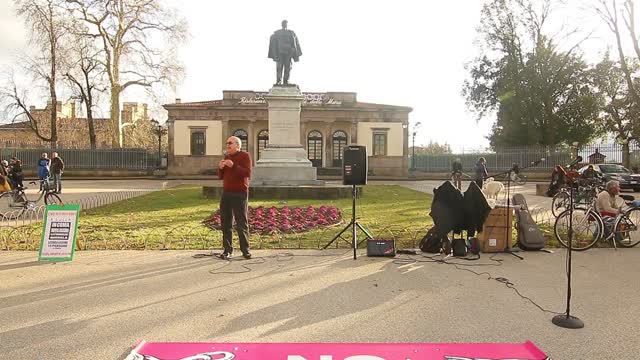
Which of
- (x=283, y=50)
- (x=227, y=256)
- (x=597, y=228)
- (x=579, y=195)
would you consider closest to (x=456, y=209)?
(x=597, y=228)

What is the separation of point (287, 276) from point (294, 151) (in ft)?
42.2

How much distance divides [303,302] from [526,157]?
136 feet

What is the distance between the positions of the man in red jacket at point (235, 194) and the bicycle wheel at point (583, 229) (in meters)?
5.78

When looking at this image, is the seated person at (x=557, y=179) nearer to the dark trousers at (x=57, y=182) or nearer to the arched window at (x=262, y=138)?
the dark trousers at (x=57, y=182)

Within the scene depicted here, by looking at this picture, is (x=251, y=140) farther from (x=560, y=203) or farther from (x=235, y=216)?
(x=235, y=216)

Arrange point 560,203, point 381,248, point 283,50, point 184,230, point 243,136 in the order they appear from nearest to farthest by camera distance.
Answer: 1. point 381,248
2. point 184,230
3. point 560,203
4. point 283,50
5. point 243,136

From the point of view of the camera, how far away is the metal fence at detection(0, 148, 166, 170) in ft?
134

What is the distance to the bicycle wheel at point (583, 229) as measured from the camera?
26.7 ft

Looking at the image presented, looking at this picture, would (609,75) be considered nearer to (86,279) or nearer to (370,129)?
(370,129)

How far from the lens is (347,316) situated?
15.1ft

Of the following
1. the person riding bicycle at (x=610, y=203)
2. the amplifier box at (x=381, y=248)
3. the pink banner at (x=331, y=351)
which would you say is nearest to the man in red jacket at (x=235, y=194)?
the amplifier box at (x=381, y=248)

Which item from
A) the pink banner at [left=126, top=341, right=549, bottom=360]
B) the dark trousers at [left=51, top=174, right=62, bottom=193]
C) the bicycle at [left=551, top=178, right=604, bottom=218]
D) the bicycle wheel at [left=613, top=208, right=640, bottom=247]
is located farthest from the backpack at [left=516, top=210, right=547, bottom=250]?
the dark trousers at [left=51, top=174, right=62, bottom=193]

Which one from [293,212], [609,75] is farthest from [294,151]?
[609,75]

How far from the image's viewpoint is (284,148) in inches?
734
